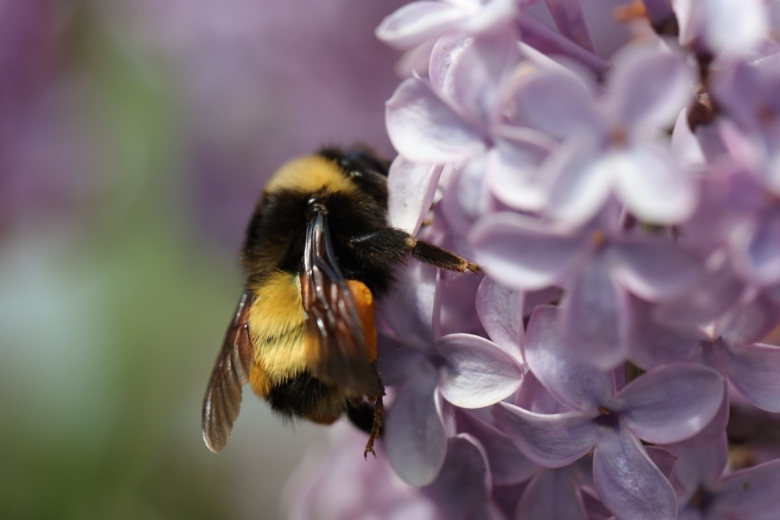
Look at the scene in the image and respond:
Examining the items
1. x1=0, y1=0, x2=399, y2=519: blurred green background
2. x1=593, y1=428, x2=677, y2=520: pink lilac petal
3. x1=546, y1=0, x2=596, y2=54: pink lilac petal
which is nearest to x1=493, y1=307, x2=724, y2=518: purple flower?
x1=593, y1=428, x2=677, y2=520: pink lilac petal

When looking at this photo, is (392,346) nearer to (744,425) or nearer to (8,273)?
(744,425)

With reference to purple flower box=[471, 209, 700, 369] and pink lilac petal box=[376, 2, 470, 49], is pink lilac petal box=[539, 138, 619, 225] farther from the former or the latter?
pink lilac petal box=[376, 2, 470, 49]

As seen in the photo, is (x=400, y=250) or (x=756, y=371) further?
(x=400, y=250)

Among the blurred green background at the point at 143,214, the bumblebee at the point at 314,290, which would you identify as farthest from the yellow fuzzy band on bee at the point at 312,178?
the blurred green background at the point at 143,214

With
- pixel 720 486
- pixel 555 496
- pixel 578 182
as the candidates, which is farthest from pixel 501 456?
pixel 578 182

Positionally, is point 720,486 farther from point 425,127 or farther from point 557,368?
point 425,127

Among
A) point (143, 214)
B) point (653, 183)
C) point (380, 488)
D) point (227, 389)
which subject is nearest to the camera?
point (653, 183)

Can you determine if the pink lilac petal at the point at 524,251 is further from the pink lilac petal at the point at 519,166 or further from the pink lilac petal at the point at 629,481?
the pink lilac petal at the point at 629,481
